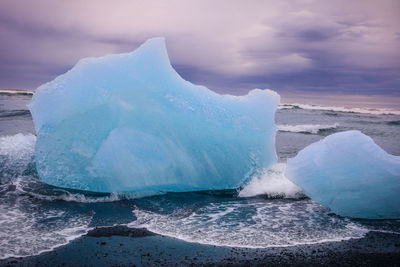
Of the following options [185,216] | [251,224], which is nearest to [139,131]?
[185,216]

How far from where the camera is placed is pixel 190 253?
10.3 ft

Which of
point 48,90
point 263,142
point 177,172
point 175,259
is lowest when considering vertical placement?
point 175,259

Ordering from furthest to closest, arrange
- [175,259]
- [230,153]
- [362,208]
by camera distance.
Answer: [230,153] < [362,208] < [175,259]

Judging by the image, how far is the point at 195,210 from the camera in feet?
15.0

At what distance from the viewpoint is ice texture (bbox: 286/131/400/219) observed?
171 inches

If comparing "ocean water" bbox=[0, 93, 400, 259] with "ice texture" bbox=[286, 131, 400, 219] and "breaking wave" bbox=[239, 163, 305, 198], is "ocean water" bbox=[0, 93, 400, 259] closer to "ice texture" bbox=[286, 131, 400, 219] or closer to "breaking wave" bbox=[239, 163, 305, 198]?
"breaking wave" bbox=[239, 163, 305, 198]

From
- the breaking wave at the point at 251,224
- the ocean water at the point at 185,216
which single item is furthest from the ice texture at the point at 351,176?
the breaking wave at the point at 251,224

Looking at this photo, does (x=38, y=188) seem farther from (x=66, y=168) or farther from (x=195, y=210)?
(x=195, y=210)

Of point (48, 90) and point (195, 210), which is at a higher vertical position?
point (48, 90)

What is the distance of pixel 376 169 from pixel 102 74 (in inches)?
177

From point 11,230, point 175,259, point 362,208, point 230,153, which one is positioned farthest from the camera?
point 230,153

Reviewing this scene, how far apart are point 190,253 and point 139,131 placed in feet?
8.61

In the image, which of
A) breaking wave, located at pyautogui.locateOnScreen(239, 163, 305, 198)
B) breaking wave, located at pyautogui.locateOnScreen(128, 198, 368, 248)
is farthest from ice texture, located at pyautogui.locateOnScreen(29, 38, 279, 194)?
breaking wave, located at pyautogui.locateOnScreen(128, 198, 368, 248)

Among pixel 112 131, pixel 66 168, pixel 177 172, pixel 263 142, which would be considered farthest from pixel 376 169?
pixel 66 168
